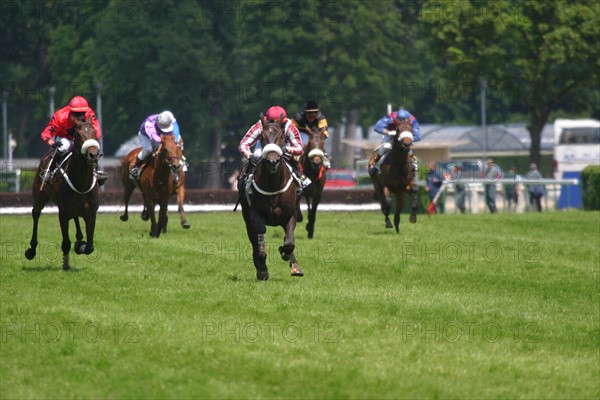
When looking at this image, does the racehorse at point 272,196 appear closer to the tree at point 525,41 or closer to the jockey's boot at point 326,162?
the jockey's boot at point 326,162

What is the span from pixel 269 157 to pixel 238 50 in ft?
180

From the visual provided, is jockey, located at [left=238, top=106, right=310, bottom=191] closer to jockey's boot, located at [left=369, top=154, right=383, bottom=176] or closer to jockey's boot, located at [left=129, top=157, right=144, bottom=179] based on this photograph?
jockey's boot, located at [left=129, top=157, right=144, bottom=179]

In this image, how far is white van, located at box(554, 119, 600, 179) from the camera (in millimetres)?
63906

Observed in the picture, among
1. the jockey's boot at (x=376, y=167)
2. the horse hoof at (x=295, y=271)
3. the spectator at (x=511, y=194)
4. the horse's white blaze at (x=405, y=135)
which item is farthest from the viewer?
the spectator at (x=511, y=194)

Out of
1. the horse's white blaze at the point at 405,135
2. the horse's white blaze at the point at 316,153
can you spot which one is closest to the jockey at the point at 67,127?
the horse's white blaze at the point at 316,153

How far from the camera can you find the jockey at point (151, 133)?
948 inches

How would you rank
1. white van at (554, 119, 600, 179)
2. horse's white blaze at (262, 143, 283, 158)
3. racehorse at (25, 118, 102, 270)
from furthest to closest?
white van at (554, 119, 600, 179) → racehorse at (25, 118, 102, 270) → horse's white blaze at (262, 143, 283, 158)

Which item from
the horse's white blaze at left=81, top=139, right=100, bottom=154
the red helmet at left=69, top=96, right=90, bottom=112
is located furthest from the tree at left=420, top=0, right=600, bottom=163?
the horse's white blaze at left=81, top=139, right=100, bottom=154

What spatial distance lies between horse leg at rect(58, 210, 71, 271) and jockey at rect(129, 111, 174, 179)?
20.2ft

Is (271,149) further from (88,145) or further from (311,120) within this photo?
(311,120)

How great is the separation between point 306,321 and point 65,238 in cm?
547

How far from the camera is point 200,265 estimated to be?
1886 centimetres

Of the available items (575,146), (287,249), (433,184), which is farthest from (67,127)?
(575,146)

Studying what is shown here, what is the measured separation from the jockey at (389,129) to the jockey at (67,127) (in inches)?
306
